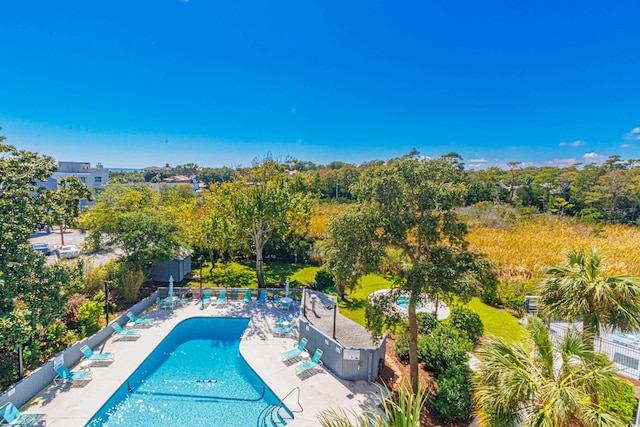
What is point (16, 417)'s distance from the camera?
28.0 feet

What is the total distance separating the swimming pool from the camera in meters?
9.35

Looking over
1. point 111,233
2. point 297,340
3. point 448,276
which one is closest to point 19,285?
point 111,233

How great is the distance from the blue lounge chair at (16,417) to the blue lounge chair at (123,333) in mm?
4769

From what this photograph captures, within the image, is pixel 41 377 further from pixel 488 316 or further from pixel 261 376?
pixel 488 316

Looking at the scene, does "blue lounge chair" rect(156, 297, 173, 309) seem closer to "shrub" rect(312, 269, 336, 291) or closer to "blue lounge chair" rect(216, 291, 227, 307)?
"blue lounge chair" rect(216, 291, 227, 307)

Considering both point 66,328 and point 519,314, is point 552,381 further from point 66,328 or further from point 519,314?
point 66,328

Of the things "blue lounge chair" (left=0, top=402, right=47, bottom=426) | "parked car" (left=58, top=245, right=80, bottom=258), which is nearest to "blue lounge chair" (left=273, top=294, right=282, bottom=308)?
"blue lounge chair" (left=0, top=402, right=47, bottom=426)

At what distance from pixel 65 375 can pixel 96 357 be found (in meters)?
1.21

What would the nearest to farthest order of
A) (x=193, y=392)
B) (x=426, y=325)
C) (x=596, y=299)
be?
(x=596, y=299)
(x=193, y=392)
(x=426, y=325)

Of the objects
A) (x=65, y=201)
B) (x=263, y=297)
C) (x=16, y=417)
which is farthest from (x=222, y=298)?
(x=16, y=417)

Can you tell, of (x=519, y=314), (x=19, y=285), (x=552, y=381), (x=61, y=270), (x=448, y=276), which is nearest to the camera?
(x=552, y=381)

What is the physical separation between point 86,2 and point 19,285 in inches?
421

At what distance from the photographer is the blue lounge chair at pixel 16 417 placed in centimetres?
838

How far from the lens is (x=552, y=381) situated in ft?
17.8
